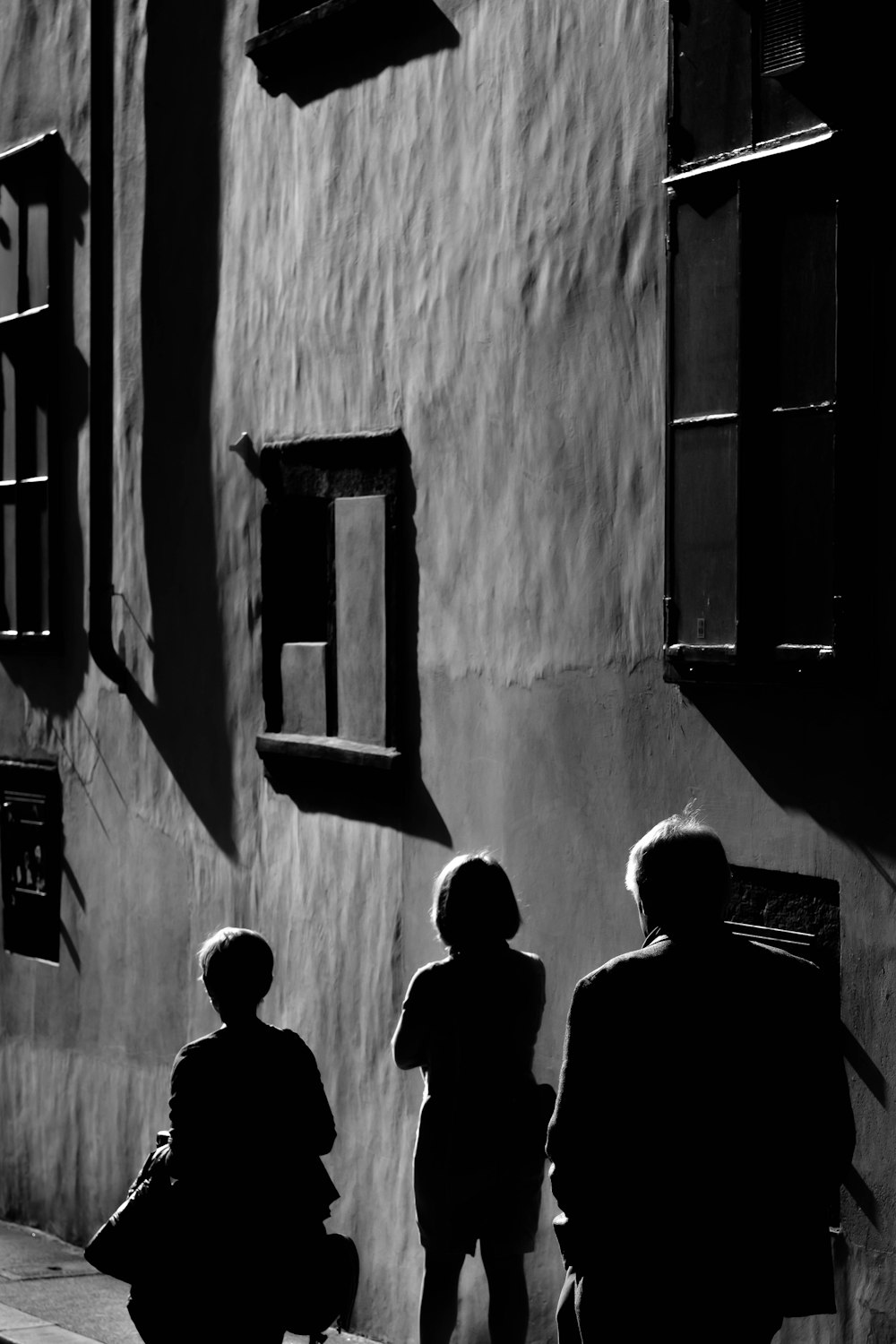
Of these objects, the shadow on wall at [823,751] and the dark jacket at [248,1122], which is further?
the shadow on wall at [823,751]

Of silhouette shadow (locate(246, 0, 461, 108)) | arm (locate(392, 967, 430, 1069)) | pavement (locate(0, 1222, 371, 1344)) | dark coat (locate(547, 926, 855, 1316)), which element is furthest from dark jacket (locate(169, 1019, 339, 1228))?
silhouette shadow (locate(246, 0, 461, 108))

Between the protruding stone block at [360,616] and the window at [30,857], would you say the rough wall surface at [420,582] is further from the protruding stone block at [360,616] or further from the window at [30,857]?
the protruding stone block at [360,616]

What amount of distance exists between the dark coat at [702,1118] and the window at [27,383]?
285 inches

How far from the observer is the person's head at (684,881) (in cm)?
423

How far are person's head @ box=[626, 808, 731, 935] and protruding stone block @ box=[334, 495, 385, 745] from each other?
4047mm

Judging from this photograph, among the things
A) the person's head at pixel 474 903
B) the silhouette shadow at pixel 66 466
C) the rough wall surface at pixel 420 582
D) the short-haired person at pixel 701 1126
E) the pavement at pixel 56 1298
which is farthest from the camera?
the silhouette shadow at pixel 66 466

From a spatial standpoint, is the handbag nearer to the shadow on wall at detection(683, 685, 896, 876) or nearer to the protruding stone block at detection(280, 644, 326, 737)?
the shadow on wall at detection(683, 685, 896, 876)

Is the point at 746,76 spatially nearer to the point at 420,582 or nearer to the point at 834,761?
the point at 834,761

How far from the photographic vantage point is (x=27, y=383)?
11367 mm

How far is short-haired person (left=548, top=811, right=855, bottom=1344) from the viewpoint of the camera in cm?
418

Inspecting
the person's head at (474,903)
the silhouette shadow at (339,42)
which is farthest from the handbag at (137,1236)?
the silhouette shadow at (339,42)

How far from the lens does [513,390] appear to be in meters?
7.52

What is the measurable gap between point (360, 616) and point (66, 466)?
2.99 meters

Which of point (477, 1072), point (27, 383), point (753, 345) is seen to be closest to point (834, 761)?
point (753, 345)
